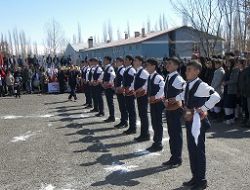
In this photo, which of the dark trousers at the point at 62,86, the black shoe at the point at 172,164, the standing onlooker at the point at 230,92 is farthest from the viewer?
the dark trousers at the point at 62,86

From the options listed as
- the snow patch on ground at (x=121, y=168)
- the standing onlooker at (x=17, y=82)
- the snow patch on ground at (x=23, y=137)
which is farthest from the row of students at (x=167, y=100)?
the standing onlooker at (x=17, y=82)

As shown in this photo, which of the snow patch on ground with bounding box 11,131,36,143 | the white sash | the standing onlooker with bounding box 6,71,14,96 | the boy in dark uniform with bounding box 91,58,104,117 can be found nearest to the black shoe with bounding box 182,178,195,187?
the white sash

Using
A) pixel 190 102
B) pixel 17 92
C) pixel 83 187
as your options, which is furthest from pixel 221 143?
pixel 17 92

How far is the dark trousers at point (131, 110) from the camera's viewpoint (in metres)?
11.9

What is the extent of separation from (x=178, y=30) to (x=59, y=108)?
3341 cm

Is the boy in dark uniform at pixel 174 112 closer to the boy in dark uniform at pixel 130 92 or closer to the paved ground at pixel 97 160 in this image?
the paved ground at pixel 97 160

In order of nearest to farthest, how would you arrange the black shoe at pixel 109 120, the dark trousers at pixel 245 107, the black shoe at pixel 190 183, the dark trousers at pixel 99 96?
the black shoe at pixel 190 183 < the dark trousers at pixel 245 107 < the black shoe at pixel 109 120 < the dark trousers at pixel 99 96

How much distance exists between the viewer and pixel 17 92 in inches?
1009

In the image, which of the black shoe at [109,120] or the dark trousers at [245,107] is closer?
the dark trousers at [245,107]

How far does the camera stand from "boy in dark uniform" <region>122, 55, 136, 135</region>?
11.9 metres

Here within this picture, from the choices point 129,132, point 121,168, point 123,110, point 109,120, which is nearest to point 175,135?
point 121,168

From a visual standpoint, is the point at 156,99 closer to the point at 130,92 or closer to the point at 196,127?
the point at 130,92

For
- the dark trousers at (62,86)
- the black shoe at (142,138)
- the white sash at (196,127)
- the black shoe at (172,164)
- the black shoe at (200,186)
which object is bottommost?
Result: the black shoe at (200,186)

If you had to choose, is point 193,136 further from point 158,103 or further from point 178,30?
point 178,30
